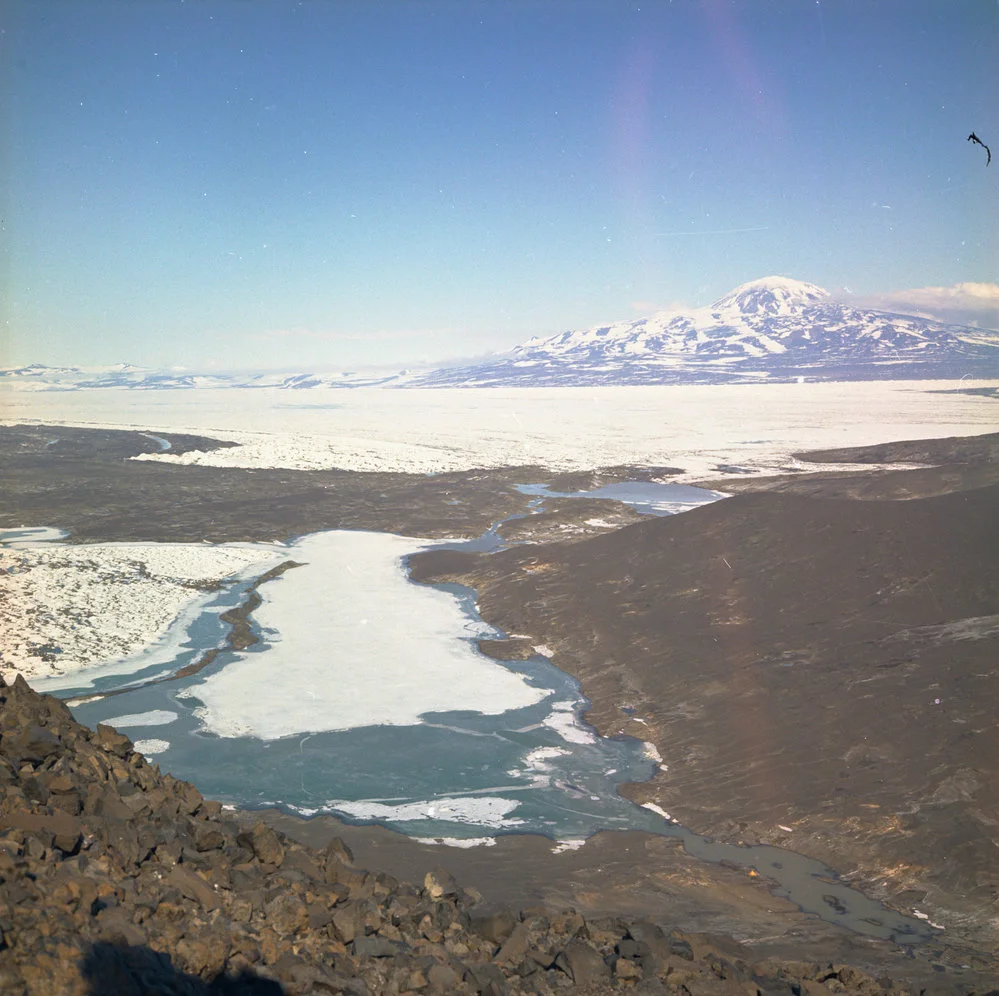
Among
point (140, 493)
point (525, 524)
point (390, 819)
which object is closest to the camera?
point (390, 819)

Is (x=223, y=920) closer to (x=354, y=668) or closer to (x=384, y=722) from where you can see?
(x=384, y=722)

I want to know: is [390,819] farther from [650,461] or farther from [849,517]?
[650,461]

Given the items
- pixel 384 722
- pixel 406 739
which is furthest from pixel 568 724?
pixel 384 722

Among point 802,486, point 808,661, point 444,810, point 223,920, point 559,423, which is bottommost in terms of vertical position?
point 444,810

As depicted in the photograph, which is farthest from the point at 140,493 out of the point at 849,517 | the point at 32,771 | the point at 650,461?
the point at 32,771

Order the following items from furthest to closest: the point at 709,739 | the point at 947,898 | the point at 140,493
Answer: the point at 140,493, the point at 709,739, the point at 947,898

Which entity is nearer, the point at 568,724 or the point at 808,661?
the point at 568,724

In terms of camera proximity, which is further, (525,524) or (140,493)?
(140,493)
